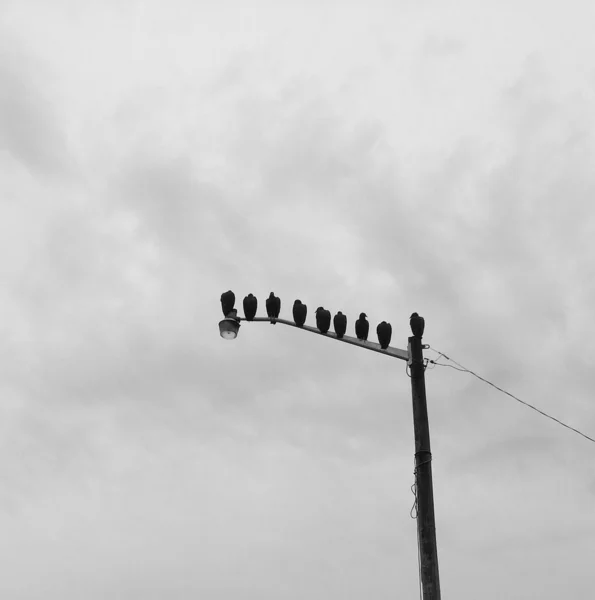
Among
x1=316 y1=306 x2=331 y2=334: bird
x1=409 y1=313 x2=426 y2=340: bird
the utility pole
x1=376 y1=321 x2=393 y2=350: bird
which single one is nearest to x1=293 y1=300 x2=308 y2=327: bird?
x1=316 y1=306 x2=331 y2=334: bird

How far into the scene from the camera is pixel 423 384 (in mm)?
10383

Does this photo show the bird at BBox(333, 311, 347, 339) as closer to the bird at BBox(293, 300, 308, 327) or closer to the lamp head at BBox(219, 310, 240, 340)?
the bird at BBox(293, 300, 308, 327)

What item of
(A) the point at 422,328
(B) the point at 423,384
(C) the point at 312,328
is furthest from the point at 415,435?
(C) the point at 312,328

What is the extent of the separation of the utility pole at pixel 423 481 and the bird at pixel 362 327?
180cm

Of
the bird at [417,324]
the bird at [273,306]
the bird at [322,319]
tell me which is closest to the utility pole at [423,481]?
the bird at [417,324]

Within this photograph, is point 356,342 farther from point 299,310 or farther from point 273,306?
point 273,306

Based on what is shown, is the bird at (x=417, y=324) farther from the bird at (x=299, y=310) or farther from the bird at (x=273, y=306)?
the bird at (x=273, y=306)

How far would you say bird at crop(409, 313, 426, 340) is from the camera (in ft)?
36.4

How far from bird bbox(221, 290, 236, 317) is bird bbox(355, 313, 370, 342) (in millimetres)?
1998

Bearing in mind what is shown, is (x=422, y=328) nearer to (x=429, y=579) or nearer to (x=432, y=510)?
(x=432, y=510)

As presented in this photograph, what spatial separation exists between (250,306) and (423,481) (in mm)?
4598

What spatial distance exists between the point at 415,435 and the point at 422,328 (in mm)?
1623

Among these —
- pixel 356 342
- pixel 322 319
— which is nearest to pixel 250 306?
pixel 322 319

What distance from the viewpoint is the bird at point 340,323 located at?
486 inches
